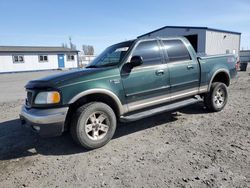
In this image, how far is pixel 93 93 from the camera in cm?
378

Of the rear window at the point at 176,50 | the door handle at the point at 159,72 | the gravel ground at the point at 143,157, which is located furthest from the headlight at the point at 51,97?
the rear window at the point at 176,50

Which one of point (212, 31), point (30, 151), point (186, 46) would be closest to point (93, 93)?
point (30, 151)

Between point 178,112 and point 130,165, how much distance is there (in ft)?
10.3

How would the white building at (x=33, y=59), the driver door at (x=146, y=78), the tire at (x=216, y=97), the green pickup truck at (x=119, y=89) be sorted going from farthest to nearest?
the white building at (x=33, y=59) → the tire at (x=216, y=97) → the driver door at (x=146, y=78) → the green pickup truck at (x=119, y=89)

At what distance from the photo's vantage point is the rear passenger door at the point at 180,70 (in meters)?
4.81

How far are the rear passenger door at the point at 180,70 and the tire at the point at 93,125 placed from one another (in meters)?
1.74

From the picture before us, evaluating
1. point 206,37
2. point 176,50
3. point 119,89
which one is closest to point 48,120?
point 119,89

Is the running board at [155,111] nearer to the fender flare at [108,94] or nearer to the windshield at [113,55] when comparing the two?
the fender flare at [108,94]

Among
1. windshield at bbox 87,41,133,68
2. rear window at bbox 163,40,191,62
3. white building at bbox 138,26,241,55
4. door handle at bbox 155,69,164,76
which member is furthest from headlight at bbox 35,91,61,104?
white building at bbox 138,26,241,55

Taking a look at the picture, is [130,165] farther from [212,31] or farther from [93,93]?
[212,31]

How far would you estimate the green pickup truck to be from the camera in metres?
3.55

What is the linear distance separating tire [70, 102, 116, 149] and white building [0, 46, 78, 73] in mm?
30673

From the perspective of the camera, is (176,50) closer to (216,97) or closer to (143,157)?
(216,97)

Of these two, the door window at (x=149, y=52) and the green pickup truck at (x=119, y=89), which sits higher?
the door window at (x=149, y=52)
